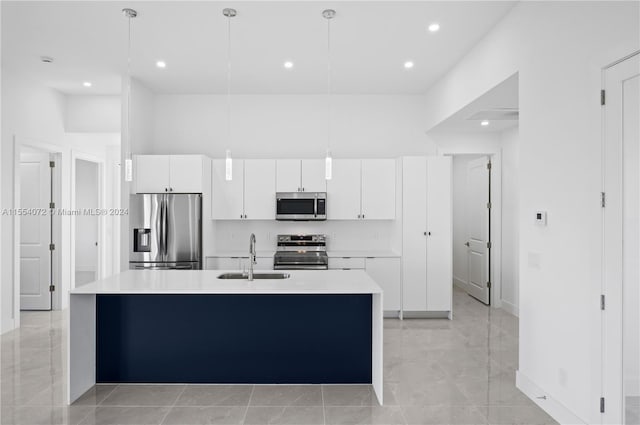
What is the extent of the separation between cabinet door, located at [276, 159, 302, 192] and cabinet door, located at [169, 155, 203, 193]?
1.04 m

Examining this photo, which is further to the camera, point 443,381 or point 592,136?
point 443,381

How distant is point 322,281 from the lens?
10.9 ft

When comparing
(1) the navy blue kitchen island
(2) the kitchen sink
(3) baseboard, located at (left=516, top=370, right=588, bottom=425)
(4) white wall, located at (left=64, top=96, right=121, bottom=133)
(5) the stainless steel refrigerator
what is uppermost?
(4) white wall, located at (left=64, top=96, right=121, bottom=133)

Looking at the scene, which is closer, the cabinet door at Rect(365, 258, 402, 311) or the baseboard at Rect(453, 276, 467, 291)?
the cabinet door at Rect(365, 258, 402, 311)

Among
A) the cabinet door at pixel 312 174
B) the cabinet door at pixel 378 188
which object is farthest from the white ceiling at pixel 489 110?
the cabinet door at pixel 312 174

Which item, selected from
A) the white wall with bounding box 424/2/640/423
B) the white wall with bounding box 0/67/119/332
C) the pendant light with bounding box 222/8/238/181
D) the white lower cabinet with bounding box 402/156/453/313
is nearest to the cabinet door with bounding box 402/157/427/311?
the white lower cabinet with bounding box 402/156/453/313

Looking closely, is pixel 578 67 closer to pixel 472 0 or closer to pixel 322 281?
pixel 472 0

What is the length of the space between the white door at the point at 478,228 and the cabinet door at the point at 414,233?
1359 mm

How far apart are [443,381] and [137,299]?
2.68 m

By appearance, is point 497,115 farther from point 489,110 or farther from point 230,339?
point 230,339

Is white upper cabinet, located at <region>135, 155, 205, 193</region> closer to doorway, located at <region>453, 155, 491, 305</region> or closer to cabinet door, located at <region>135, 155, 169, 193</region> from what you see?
cabinet door, located at <region>135, 155, 169, 193</region>

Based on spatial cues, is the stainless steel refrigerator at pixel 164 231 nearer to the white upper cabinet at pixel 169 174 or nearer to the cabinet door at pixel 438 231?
the white upper cabinet at pixel 169 174

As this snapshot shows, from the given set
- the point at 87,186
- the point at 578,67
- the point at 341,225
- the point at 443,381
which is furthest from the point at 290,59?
the point at 87,186

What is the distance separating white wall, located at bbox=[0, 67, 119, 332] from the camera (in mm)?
4883
